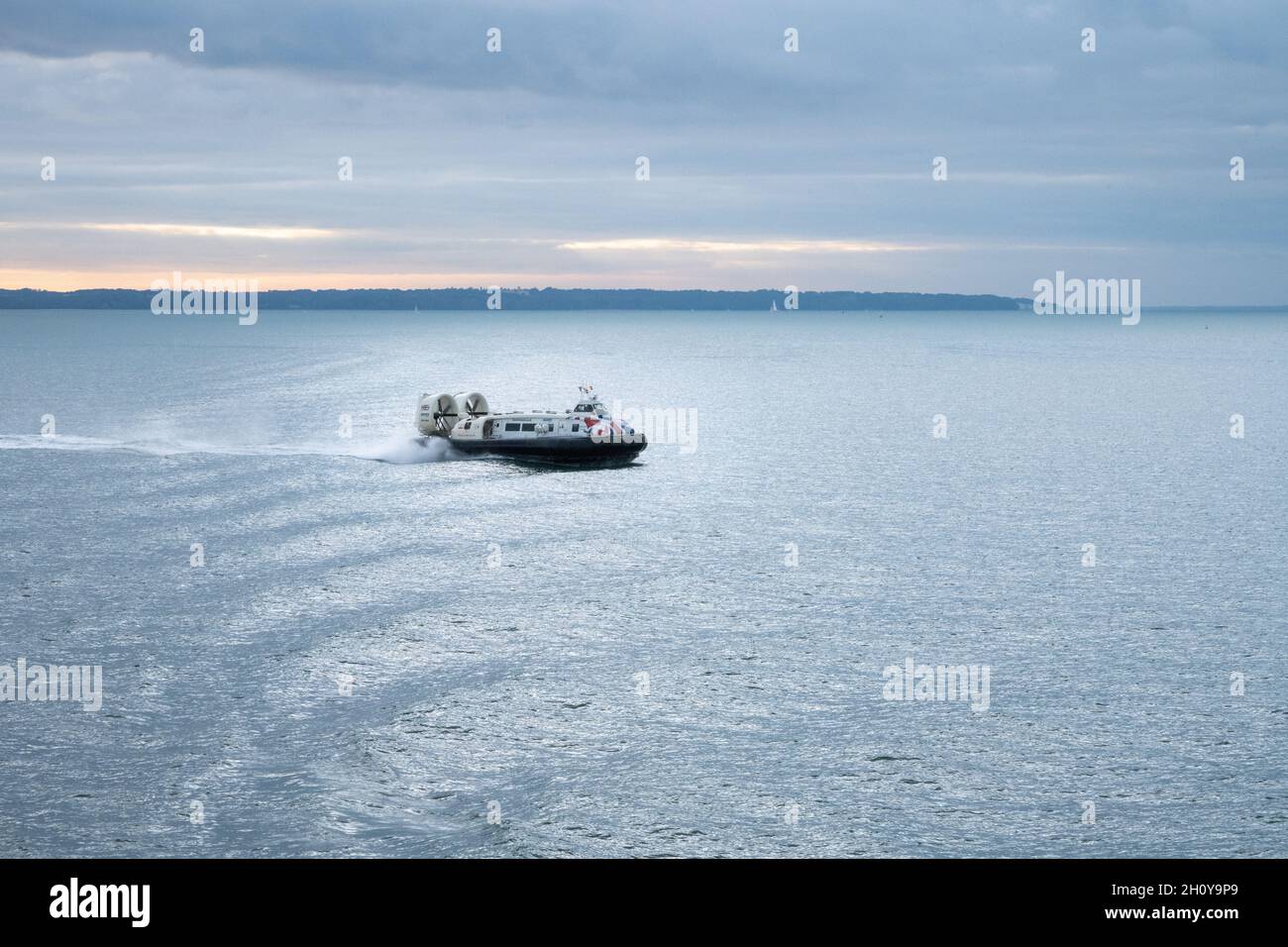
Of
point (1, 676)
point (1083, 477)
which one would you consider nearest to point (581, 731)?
point (1, 676)

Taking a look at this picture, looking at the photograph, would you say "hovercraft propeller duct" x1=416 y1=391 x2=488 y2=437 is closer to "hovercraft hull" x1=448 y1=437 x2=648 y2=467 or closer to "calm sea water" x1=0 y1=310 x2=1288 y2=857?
"calm sea water" x1=0 y1=310 x2=1288 y2=857

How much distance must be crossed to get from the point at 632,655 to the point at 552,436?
144 ft

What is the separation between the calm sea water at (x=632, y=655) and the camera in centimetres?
2966

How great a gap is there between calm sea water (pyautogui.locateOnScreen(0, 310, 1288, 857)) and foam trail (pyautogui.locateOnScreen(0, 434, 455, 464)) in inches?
21.8

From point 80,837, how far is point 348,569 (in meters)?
26.1

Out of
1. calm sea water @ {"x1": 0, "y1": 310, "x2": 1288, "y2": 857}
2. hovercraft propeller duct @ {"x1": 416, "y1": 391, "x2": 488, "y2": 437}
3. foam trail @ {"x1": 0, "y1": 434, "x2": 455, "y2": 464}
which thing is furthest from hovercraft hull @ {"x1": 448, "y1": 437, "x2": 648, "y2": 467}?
hovercraft propeller duct @ {"x1": 416, "y1": 391, "x2": 488, "y2": 437}

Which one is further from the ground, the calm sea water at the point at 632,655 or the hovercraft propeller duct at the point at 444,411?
the hovercraft propeller duct at the point at 444,411

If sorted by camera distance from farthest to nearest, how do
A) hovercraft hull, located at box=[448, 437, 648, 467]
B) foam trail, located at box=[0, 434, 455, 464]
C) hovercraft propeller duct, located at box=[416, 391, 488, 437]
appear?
1. hovercraft propeller duct, located at box=[416, 391, 488, 437]
2. foam trail, located at box=[0, 434, 455, 464]
3. hovercraft hull, located at box=[448, 437, 648, 467]

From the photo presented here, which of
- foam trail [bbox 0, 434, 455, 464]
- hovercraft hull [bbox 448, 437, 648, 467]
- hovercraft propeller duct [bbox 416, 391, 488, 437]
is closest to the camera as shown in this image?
hovercraft hull [bbox 448, 437, 648, 467]

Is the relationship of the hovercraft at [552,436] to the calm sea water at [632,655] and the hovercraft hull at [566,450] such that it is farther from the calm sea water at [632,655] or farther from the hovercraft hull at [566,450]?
the calm sea water at [632,655]

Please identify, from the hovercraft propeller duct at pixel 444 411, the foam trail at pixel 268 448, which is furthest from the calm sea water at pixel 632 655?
the hovercraft propeller duct at pixel 444 411

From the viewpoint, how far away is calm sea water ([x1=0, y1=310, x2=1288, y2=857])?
29.7m

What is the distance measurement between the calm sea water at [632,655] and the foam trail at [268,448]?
21.8 inches

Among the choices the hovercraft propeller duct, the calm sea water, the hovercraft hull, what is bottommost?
the calm sea water
